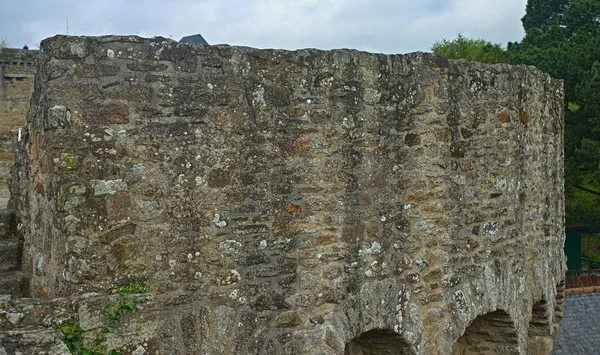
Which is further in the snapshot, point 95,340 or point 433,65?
point 433,65

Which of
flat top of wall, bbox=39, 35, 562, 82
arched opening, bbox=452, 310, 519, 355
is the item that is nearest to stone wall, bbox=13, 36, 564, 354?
flat top of wall, bbox=39, 35, 562, 82

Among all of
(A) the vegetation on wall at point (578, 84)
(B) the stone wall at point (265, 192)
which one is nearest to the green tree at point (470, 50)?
(A) the vegetation on wall at point (578, 84)

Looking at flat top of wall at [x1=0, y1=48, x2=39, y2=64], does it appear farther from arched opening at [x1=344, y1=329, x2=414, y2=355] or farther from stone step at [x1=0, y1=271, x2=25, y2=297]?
arched opening at [x1=344, y1=329, x2=414, y2=355]

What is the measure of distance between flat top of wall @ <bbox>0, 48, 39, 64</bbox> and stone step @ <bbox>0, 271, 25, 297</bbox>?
75.4 feet

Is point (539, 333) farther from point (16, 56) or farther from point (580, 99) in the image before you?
point (16, 56)

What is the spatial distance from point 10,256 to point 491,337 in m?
4.12

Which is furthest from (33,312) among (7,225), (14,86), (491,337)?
(14,86)

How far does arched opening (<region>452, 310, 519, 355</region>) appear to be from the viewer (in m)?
5.95

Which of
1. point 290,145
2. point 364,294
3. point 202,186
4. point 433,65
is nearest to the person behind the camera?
point 202,186

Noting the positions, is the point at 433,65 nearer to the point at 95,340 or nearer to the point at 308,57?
the point at 308,57

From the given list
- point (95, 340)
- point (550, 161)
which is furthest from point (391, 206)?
point (550, 161)

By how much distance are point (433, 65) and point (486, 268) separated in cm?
175

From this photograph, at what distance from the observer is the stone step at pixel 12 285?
432 centimetres

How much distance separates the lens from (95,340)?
11.9ft
